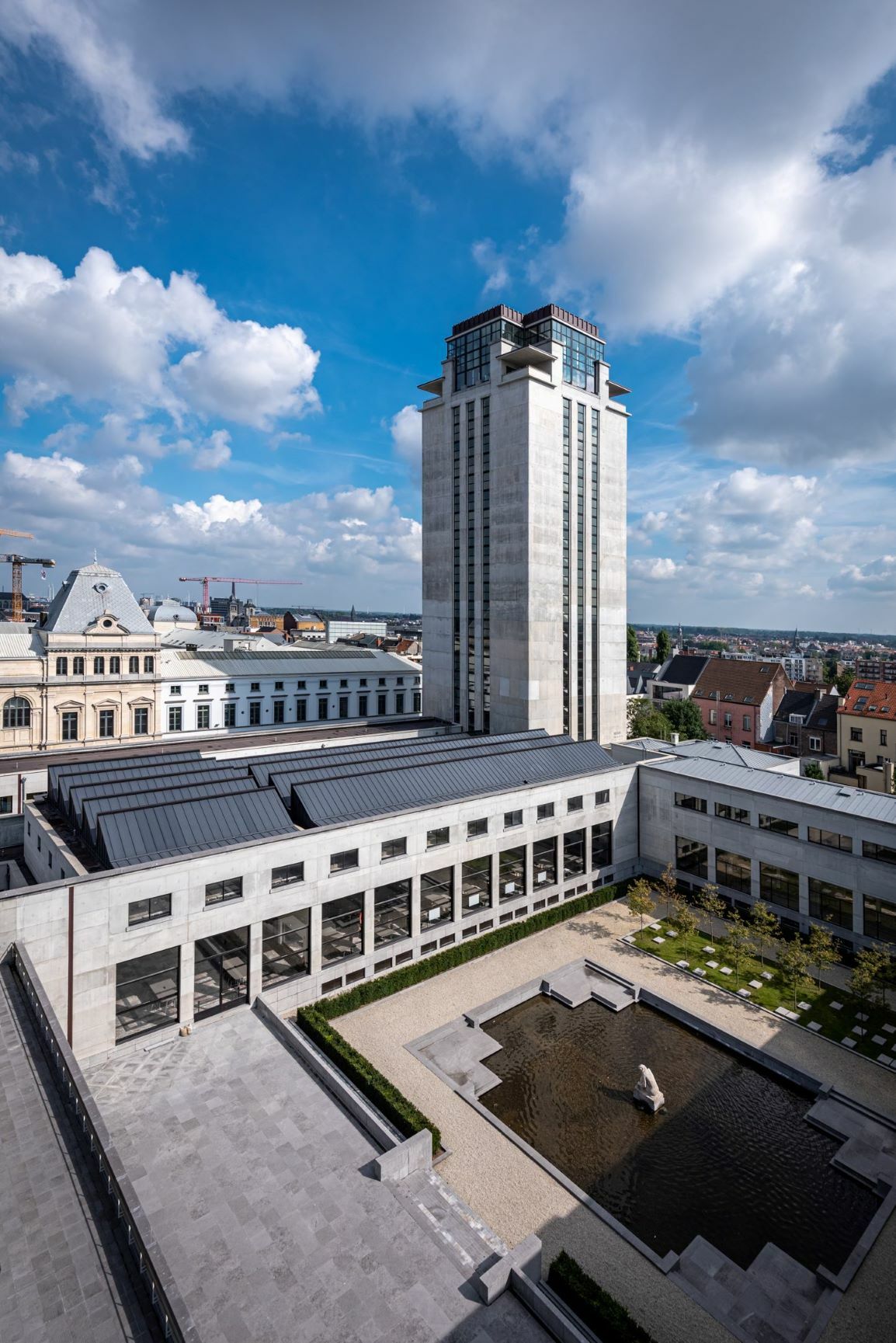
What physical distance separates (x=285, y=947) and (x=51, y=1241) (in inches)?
680

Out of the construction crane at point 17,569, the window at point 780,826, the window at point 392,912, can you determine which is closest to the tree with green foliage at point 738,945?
the window at point 780,826

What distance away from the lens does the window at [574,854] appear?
44.5 meters

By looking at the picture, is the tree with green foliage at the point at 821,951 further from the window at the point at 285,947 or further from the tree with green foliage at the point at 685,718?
the tree with green foliage at the point at 685,718

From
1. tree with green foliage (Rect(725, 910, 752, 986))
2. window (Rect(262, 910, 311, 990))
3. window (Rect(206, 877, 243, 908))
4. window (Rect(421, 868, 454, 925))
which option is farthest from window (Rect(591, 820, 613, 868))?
window (Rect(206, 877, 243, 908))

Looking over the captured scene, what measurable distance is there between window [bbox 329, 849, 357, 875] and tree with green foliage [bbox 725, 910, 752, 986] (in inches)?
860

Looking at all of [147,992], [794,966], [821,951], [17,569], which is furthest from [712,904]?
[17,569]

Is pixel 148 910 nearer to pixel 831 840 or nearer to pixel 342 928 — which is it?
pixel 342 928

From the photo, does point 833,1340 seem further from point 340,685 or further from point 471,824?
point 340,685

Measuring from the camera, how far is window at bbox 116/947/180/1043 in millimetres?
27188

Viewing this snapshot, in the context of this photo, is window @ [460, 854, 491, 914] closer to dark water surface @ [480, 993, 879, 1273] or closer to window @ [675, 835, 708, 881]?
dark water surface @ [480, 993, 879, 1273]

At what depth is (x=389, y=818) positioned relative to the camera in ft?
115

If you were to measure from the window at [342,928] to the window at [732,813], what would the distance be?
25103 millimetres

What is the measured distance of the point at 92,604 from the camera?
65.4m

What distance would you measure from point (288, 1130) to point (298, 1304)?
6628 mm
